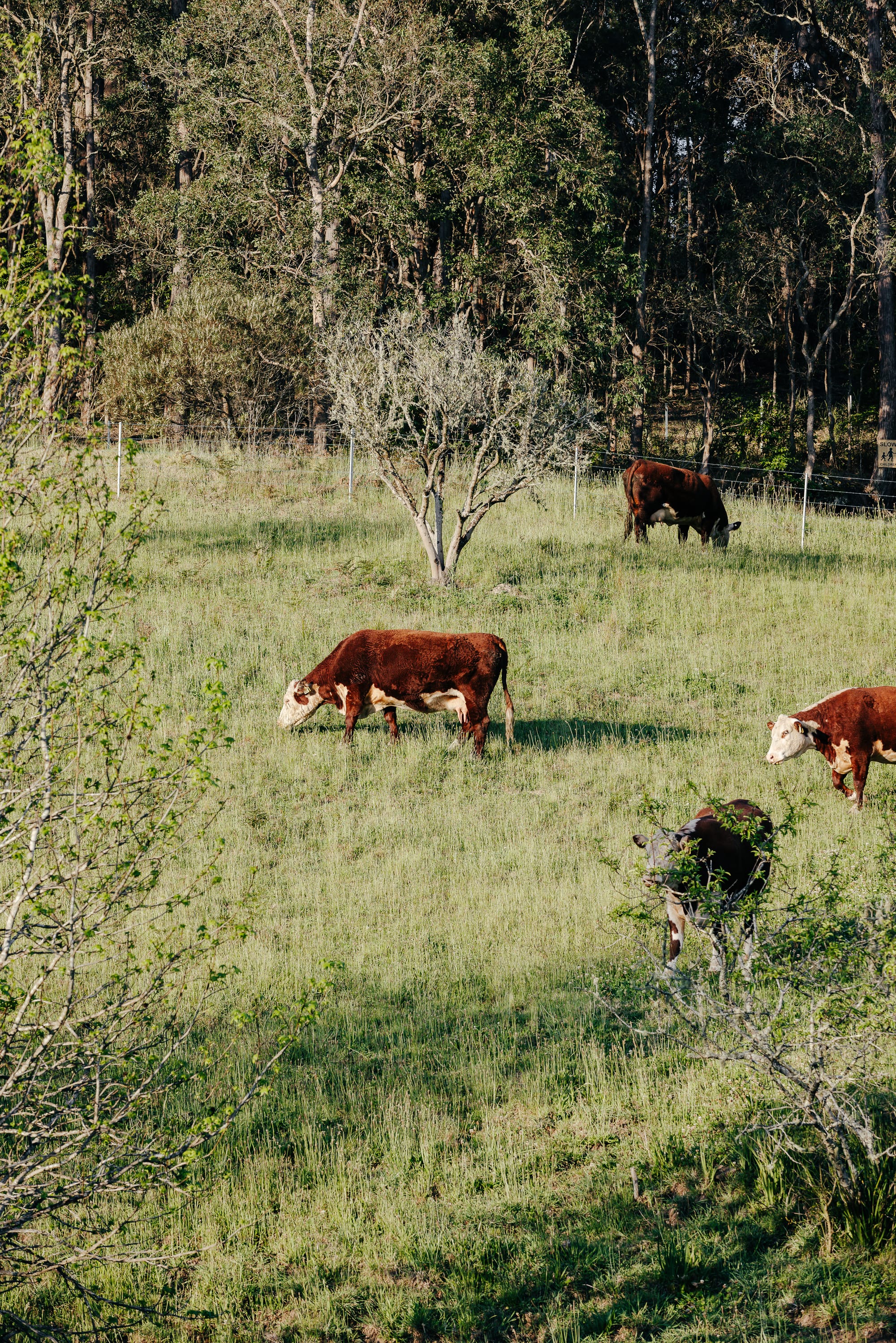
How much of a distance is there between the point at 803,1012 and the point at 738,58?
39833 mm

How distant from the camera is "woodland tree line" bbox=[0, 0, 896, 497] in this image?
96.5 ft

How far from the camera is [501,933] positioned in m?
9.61

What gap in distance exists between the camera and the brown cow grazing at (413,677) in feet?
46.8

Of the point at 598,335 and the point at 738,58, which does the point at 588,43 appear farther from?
the point at 598,335

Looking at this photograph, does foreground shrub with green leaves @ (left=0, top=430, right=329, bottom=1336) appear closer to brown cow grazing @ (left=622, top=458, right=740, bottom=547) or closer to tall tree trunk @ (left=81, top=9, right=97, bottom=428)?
brown cow grazing @ (left=622, top=458, right=740, bottom=547)

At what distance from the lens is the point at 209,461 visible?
27391mm

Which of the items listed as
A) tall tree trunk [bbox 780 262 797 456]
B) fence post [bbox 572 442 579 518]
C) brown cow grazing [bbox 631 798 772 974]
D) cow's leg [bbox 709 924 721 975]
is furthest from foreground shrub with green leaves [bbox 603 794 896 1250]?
tall tree trunk [bbox 780 262 797 456]

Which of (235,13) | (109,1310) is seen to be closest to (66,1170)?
(109,1310)

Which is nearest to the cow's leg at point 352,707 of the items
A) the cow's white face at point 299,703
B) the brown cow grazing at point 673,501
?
the cow's white face at point 299,703

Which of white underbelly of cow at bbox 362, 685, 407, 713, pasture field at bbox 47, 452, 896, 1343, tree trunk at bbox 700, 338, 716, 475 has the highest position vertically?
tree trunk at bbox 700, 338, 716, 475

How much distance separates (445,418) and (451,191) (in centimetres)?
1490

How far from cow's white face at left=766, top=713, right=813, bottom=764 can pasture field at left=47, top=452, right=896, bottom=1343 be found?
0.47 m

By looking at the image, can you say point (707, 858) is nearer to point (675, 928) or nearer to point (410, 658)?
point (675, 928)

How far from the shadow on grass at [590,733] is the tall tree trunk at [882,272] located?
17299 millimetres
